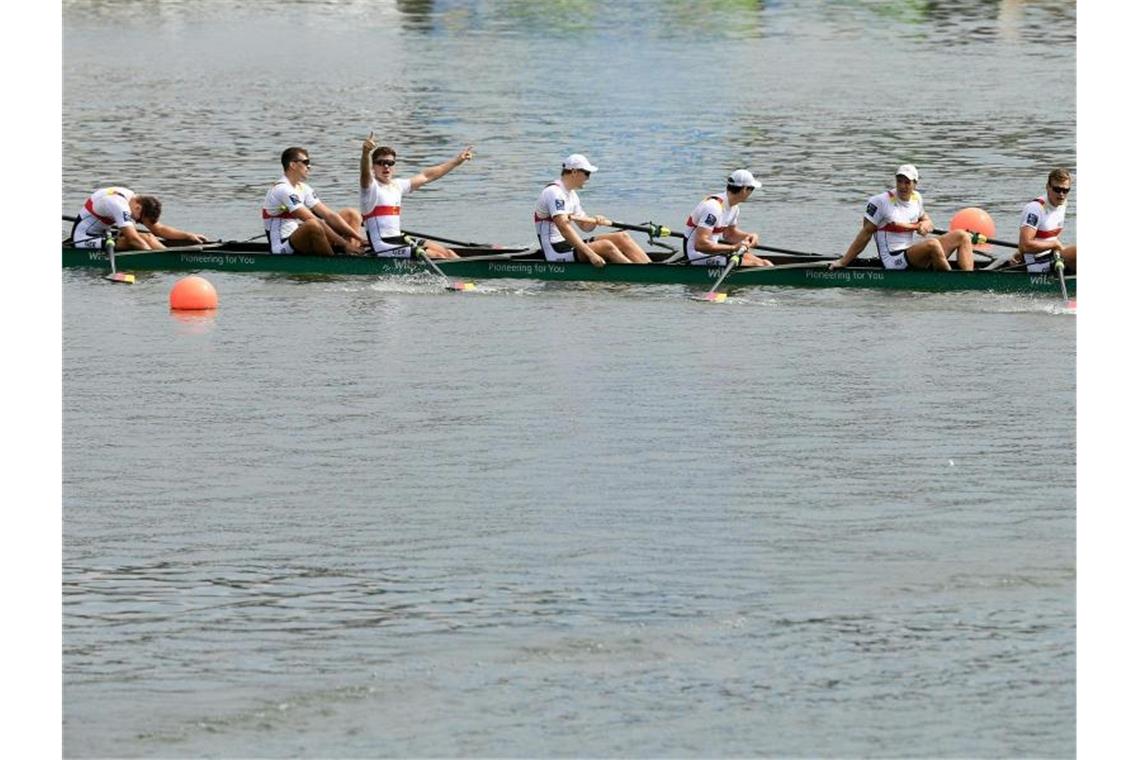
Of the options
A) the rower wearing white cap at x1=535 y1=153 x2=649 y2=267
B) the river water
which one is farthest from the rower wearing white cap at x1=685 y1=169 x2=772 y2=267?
the rower wearing white cap at x1=535 y1=153 x2=649 y2=267

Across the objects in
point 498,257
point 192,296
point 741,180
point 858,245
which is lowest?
point 192,296

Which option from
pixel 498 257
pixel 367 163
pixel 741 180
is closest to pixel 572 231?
pixel 498 257

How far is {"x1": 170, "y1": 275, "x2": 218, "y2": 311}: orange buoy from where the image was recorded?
968 inches

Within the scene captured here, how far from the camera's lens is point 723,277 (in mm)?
24906

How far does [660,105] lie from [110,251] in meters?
19.5

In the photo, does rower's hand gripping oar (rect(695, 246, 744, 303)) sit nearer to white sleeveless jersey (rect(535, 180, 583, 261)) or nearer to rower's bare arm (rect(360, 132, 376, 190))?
white sleeveless jersey (rect(535, 180, 583, 261))

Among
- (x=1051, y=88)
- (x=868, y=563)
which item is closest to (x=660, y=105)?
(x=1051, y=88)

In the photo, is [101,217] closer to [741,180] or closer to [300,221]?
[300,221]

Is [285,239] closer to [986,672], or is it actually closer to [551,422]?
[551,422]

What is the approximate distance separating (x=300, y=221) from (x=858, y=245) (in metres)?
6.22

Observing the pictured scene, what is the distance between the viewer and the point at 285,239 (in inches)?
1041

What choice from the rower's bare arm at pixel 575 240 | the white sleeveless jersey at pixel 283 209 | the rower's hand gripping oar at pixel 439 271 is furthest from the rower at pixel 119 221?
the rower's bare arm at pixel 575 240
